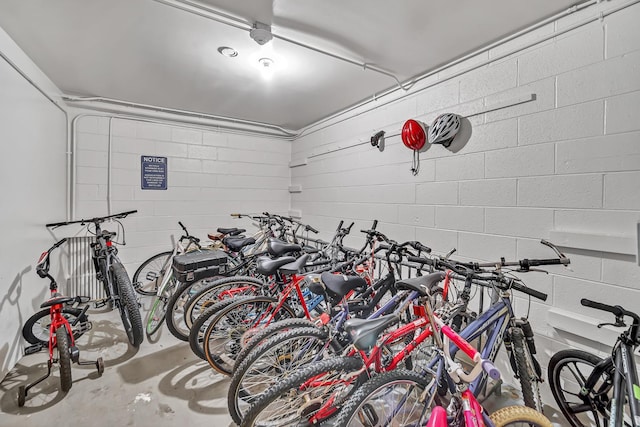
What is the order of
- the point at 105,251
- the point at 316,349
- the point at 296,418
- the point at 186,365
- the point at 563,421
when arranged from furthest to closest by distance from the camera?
the point at 105,251
the point at 186,365
the point at 563,421
the point at 316,349
the point at 296,418

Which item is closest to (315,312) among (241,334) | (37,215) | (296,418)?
(241,334)

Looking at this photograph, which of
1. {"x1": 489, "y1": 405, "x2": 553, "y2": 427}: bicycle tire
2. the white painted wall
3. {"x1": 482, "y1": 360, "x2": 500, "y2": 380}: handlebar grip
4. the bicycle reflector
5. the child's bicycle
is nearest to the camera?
{"x1": 482, "y1": 360, "x2": 500, "y2": 380}: handlebar grip

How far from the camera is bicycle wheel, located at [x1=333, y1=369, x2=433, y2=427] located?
1.12 m

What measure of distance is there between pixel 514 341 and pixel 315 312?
1399 mm

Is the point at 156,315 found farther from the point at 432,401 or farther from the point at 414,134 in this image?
the point at 414,134

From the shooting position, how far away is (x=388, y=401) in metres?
1.31

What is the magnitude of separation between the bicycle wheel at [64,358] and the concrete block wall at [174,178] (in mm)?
1911

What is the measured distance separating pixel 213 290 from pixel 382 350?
59.2 inches

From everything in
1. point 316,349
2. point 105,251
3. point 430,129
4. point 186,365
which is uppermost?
point 430,129

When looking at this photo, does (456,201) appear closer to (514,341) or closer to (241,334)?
(514,341)

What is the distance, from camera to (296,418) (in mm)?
1333

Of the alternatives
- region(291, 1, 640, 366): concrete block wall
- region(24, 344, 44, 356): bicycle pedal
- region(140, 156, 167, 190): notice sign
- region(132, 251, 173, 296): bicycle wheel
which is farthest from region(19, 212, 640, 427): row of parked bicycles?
region(140, 156, 167, 190): notice sign

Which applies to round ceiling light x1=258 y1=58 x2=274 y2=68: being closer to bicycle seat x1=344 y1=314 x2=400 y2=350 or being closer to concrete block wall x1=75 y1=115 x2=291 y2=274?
concrete block wall x1=75 y1=115 x2=291 y2=274

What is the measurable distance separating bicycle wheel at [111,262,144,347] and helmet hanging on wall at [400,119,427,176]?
110 inches
